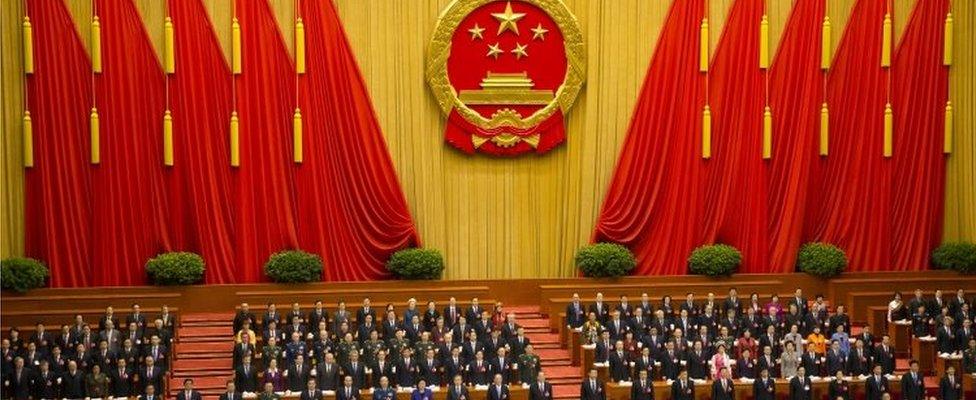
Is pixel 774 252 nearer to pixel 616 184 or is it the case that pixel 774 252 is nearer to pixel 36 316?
pixel 616 184

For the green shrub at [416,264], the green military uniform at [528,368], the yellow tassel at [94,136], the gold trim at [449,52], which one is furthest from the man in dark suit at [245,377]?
the gold trim at [449,52]

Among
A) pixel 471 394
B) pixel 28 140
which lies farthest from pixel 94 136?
pixel 471 394

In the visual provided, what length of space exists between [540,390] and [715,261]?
171 inches

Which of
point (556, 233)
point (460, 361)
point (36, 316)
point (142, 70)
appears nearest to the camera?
point (460, 361)

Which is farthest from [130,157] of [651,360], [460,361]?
[651,360]

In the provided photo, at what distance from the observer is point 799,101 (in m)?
16.5

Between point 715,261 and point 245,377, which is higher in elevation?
point 715,261

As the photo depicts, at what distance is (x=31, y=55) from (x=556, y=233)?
6.26m

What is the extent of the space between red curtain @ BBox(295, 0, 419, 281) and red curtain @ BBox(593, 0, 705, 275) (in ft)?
8.26

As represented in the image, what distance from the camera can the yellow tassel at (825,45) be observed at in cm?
Result: 1639

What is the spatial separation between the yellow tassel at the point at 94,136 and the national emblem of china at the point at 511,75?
3.86m

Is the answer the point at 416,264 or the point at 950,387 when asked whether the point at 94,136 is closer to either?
the point at 416,264

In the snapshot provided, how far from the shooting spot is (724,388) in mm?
12344

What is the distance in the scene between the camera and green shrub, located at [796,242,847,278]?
16016 mm
